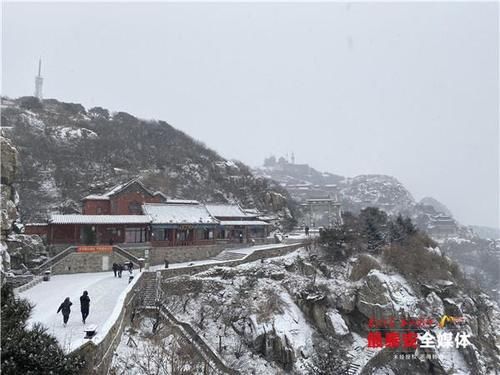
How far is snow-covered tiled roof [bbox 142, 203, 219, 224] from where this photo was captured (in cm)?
2888

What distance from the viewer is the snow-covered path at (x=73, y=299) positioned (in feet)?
36.7

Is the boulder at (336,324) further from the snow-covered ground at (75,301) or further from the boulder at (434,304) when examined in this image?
A: the snow-covered ground at (75,301)

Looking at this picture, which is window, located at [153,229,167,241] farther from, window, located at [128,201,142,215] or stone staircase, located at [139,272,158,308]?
stone staircase, located at [139,272,158,308]

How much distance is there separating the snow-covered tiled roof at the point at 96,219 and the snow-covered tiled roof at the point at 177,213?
103 cm

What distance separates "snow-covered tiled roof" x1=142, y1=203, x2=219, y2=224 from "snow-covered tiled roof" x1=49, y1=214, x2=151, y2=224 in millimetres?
1027

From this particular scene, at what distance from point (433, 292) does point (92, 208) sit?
1094 inches

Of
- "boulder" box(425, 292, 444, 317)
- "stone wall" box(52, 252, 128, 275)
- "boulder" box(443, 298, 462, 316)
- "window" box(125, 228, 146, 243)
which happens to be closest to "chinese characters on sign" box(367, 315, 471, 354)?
"boulder" box(425, 292, 444, 317)

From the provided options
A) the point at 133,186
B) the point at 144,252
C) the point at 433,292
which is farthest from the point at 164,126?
the point at 433,292

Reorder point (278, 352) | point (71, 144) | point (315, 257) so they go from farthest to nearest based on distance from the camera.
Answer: point (71, 144), point (315, 257), point (278, 352)

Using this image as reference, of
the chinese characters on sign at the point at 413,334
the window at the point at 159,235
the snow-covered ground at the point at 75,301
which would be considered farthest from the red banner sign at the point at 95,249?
the chinese characters on sign at the point at 413,334

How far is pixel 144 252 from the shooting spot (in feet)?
86.3

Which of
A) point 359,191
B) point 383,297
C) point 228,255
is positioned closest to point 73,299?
point 228,255

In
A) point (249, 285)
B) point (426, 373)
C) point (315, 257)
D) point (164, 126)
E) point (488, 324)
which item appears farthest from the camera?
point (164, 126)

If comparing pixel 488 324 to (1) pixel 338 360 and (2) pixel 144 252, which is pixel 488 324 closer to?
(1) pixel 338 360
